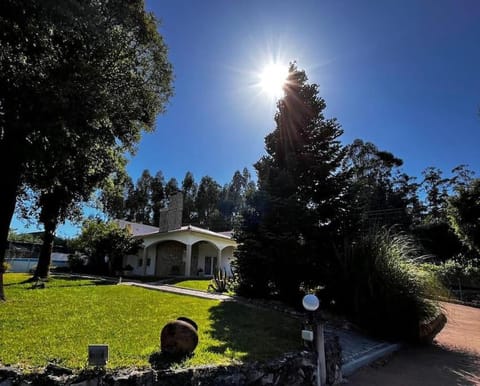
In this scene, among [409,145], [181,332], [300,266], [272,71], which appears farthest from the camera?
[409,145]

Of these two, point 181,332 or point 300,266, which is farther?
point 300,266

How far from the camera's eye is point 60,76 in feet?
22.5

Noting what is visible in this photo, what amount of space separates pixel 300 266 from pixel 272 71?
718 cm

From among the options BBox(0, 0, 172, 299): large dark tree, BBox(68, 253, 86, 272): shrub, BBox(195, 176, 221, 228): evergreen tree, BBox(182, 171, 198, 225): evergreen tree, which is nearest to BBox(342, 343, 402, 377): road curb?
BBox(0, 0, 172, 299): large dark tree

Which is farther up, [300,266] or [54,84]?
[54,84]

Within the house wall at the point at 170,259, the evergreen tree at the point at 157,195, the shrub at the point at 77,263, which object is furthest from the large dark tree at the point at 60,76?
the evergreen tree at the point at 157,195

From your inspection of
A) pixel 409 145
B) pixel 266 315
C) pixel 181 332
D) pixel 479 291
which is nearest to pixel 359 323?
pixel 266 315

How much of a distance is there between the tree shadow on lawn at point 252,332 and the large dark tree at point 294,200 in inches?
77.0

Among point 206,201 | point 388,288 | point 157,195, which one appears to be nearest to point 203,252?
point 388,288

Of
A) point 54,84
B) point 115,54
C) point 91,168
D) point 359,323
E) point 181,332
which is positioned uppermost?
point 115,54

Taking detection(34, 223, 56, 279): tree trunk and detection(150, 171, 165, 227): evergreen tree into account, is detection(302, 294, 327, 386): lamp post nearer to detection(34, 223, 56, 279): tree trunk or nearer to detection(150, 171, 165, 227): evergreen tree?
detection(34, 223, 56, 279): tree trunk

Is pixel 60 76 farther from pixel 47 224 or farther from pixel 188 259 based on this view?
pixel 188 259

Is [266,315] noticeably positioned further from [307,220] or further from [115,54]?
[115,54]

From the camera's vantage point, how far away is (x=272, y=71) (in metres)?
11.0
